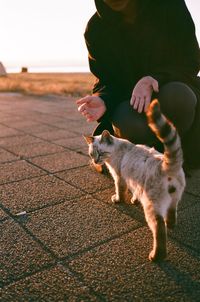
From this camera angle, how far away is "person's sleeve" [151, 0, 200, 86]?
3.98 m

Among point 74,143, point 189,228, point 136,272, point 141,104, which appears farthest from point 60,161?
point 136,272

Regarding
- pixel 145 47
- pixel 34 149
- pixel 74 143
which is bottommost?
pixel 74 143

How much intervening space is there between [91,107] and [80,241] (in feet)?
5.48

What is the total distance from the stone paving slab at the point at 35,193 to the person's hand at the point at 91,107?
879mm

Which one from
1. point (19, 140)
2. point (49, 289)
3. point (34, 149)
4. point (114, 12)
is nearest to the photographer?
point (49, 289)

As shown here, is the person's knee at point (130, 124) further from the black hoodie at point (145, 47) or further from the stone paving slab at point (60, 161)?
the stone paving slab at point (60, 161)

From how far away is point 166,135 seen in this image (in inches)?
95.1

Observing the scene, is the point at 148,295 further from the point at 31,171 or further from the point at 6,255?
the point at 31,171

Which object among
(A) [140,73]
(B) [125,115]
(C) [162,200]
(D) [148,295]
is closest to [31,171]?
(B) [125,115]

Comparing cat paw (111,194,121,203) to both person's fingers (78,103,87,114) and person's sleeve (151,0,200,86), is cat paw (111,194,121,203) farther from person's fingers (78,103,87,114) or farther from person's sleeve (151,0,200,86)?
person's sleeve (151,0,200,86)

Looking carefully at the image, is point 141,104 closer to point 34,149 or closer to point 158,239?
point 158,239

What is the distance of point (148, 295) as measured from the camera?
7.36 ft

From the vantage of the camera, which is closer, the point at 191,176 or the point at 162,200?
the point at 162,200

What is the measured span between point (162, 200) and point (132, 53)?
223cm
